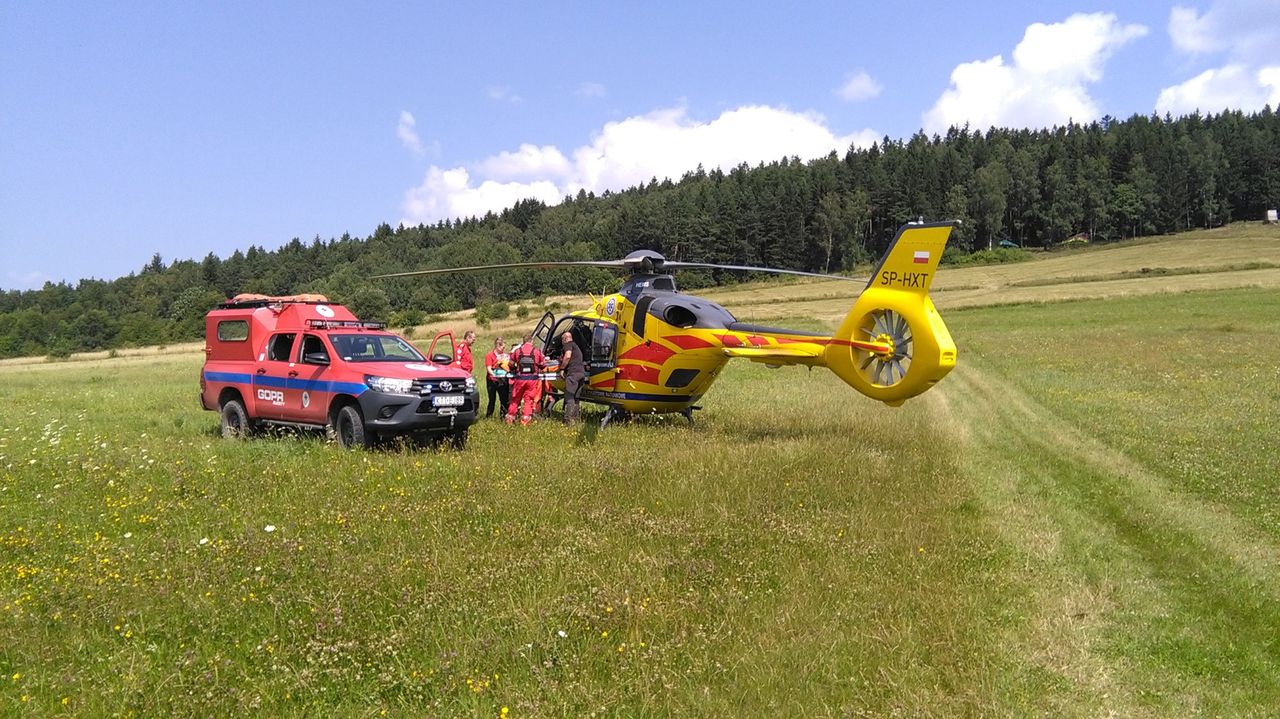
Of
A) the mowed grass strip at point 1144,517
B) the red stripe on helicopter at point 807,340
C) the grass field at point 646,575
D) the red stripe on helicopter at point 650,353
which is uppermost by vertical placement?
the red stripe on helicopter at point 807,340

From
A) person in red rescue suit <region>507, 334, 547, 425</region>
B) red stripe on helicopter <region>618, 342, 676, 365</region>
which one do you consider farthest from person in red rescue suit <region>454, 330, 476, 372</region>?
red stripe on helicopter <region>618, 342, 676, 365</region>

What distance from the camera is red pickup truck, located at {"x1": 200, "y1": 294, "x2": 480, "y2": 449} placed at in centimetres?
1116

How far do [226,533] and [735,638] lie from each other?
488 cm

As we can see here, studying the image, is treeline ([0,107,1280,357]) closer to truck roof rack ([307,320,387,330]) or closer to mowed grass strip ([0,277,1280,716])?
truck roof rack ([307,320,387,330])

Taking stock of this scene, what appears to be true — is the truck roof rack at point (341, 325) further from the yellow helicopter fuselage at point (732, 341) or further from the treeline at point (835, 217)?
the treeline at point (835, 217)

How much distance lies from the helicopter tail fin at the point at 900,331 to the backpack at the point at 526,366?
6.28 metres

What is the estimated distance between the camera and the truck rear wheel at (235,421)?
1308 cm

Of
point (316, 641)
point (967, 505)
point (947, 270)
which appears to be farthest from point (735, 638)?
point (947, 270)

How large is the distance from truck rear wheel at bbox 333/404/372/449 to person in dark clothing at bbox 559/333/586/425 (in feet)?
12.9

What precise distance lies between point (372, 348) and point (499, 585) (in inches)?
303

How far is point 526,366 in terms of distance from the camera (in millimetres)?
14977

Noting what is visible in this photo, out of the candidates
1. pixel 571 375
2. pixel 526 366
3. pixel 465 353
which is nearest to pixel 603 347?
pixel 571 375

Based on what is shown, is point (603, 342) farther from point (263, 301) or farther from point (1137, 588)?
point (1137, 588)

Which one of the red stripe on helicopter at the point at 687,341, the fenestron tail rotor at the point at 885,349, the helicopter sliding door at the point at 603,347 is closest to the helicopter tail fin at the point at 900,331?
the fenestron tail rotor at the point at 885,349
